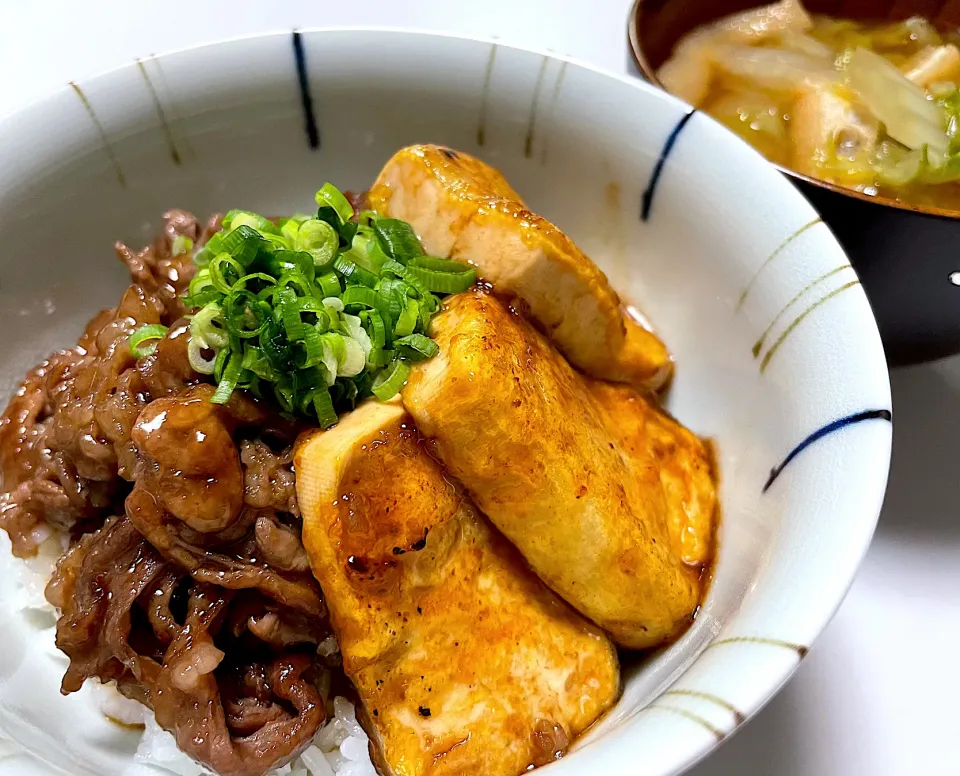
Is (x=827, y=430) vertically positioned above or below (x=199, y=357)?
below

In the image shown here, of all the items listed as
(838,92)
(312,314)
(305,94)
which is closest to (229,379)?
(312,314)

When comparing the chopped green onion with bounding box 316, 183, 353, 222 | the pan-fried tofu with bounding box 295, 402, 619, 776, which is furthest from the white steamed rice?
the chopped green onion with bounding box 316, 183, 353, 222

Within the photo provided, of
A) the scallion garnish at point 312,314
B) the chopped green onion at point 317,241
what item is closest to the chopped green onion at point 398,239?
the scallion garnish at point 312,314

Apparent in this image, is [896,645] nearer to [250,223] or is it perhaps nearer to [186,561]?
[186,561]

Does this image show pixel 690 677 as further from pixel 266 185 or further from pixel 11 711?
pixel 266 185

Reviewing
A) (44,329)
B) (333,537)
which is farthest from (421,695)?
(44,329)

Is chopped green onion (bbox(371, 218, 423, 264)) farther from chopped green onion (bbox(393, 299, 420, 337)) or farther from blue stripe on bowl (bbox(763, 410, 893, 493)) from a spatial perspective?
blue stripe on bowl (bbox(763, 410, 893, 493))

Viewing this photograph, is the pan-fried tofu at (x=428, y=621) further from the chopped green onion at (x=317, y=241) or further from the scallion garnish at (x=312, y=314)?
the chopped green onion at (x=317, y=241)
